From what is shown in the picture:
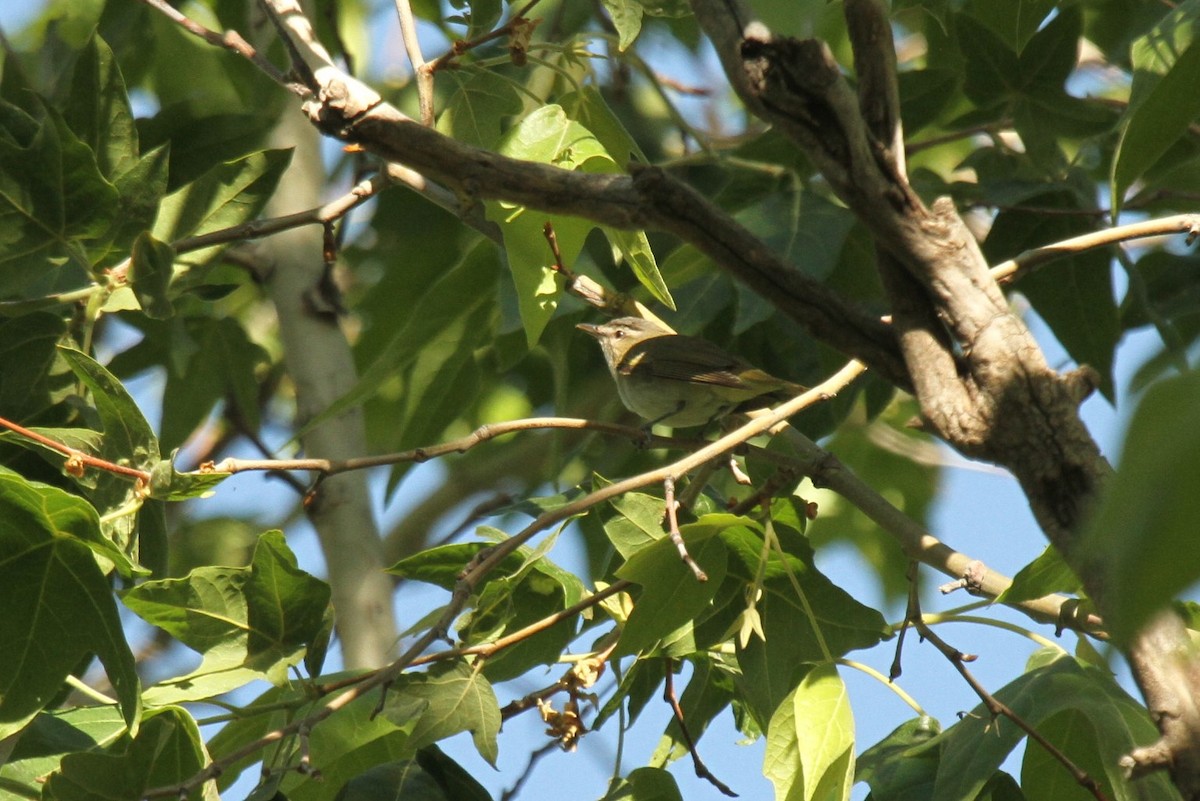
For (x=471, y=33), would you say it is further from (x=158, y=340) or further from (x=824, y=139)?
(x=158, y=340)

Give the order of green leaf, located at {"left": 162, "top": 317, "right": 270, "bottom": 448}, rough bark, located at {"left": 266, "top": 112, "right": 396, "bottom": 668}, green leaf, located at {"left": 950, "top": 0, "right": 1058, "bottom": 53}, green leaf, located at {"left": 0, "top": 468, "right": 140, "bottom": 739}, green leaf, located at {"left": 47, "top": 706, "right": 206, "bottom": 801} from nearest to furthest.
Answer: green leaf, located at {"left": 47, "top": 706, "right": 206, "bottom": 801}, green leaf, located at {"left": 0, "top": 468, "right": 140, "bottom": 739}, green leaf, located at {"left": 950, "top": 0, "right": 1058, "bottom": 53}, rough bark, located at {"left": 266, "top": 112, "right": 396, "bottom": 668}, green leaf, located at {"left": 162, "top": 317, "right": 270, "bottom": 448}

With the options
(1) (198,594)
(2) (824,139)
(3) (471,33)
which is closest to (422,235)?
(3) (471,33)

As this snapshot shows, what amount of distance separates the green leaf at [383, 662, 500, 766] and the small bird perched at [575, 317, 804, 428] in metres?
1.36

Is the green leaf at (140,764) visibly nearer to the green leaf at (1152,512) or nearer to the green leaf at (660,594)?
the green leaf at (660,594)

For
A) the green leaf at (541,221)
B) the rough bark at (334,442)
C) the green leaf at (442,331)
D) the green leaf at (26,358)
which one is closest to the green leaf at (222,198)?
the green leaf at (26,358)

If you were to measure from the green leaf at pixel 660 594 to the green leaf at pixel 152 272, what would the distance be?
1.06 metres

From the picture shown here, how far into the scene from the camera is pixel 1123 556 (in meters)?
0.48

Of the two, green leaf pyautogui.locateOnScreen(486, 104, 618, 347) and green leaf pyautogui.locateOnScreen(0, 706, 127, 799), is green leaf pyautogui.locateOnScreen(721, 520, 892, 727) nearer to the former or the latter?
green leaf pyautogui.locateOnScreen(486, 104, 618, 347)

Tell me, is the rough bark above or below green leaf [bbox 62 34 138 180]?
below

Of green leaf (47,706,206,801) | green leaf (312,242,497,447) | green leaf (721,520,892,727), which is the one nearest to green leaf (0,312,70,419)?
green leaf (312,242,497,447)

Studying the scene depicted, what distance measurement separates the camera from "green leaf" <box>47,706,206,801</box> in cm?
189

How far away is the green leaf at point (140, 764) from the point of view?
1.89m

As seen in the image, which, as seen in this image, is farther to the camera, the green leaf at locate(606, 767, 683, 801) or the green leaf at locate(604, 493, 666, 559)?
the green leaf at locate(604, 493, 666, 559)

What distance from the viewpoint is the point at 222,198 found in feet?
8.61
